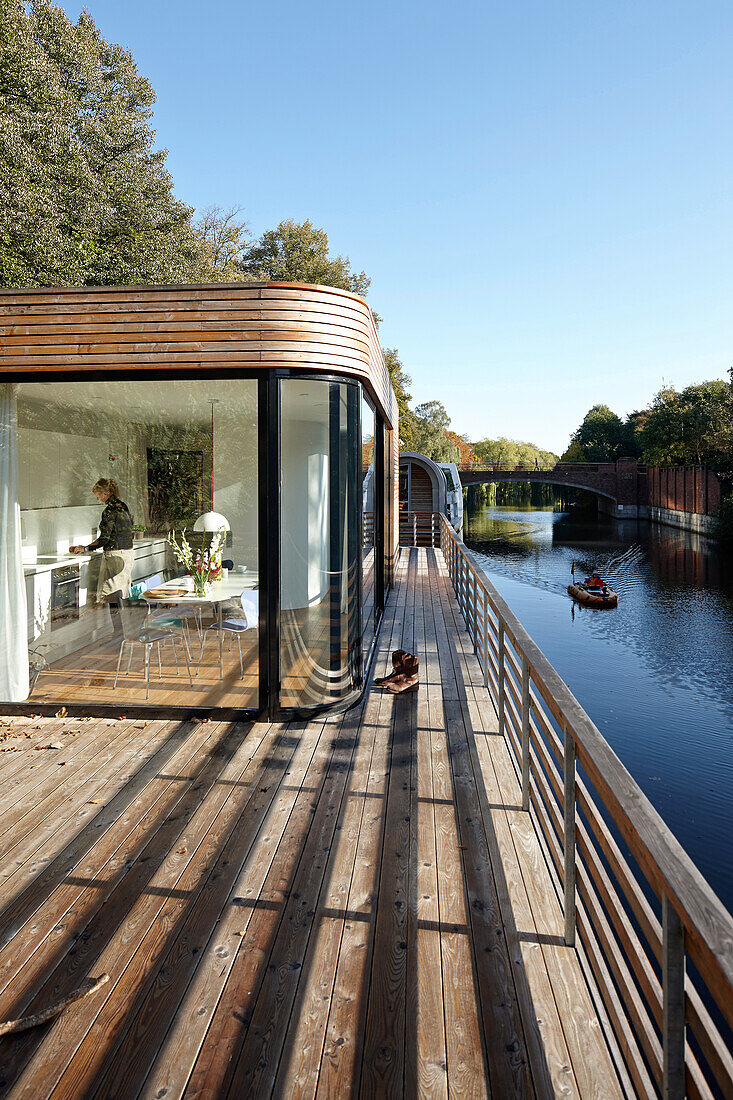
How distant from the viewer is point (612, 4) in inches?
492

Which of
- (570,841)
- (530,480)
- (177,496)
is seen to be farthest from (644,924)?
(530,480)

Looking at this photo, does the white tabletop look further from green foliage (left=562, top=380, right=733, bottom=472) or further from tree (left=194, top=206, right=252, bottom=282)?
green foliage (left=562, top=380, right=733, bottom=472)

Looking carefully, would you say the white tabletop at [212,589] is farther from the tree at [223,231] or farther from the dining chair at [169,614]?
the tree at [223,231]

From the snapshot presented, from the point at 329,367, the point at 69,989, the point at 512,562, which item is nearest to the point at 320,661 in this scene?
the point at 329,367

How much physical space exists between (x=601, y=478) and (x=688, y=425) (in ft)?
25.9

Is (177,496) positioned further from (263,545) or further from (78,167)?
(78,167)

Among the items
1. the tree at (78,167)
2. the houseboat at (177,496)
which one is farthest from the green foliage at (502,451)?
the houseboat at (177,496)

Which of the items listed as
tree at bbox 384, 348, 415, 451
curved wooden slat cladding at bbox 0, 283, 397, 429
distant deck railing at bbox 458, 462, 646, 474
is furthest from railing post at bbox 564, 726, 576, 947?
distant deck railing at bbox 458, 462, 646, 474

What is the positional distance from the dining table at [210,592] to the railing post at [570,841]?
2572 millimetres

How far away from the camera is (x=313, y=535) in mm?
4500

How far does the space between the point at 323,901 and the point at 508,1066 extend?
2.99ft

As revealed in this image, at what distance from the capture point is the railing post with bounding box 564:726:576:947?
7.30ft

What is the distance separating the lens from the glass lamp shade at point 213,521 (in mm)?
4445

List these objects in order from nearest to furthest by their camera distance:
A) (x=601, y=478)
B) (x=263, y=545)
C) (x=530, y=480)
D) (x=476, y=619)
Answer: (x=263, y=545) < (x=476, y=619) < (x=530, y=480) < (x=601, y=478)
